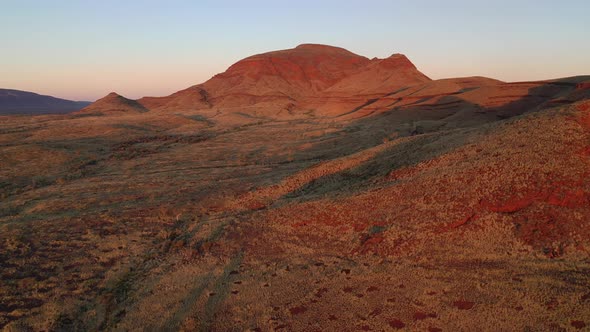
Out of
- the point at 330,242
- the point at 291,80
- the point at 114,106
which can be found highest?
the point at 291,80

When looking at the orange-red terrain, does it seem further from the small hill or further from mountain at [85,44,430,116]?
the small hill

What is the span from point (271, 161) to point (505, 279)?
25215mm

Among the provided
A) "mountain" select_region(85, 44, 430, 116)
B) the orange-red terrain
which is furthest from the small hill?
the orange-red terrain

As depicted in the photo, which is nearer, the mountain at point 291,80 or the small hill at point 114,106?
the mountain at point 291,80

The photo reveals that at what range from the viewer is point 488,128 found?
763 inches

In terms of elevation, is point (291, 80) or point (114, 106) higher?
point (291, 80)

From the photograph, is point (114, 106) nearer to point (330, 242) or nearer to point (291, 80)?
point (291, 80)

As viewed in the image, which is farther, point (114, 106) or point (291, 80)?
point (291, 80)

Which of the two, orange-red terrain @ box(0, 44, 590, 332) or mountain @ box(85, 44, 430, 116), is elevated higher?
mountain @ box(85, 44, 430, 116)

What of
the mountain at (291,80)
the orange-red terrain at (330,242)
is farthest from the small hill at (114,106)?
the orange-red terrain at (330,242)

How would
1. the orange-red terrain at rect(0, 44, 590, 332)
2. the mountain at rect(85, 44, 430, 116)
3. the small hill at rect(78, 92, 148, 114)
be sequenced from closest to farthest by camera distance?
1. the orange-red terrain at rect(0, 44, 590, 332)
2. the mountain at rect(85, 44, 430, 116)
3. the small hill at rect(78, 92, 148, 114)

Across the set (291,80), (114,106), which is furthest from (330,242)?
(291,80)

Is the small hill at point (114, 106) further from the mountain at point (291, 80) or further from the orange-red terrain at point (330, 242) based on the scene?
the orange-red terrain at point (330, 242)

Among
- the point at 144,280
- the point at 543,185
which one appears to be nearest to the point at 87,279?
the point at 144,280
